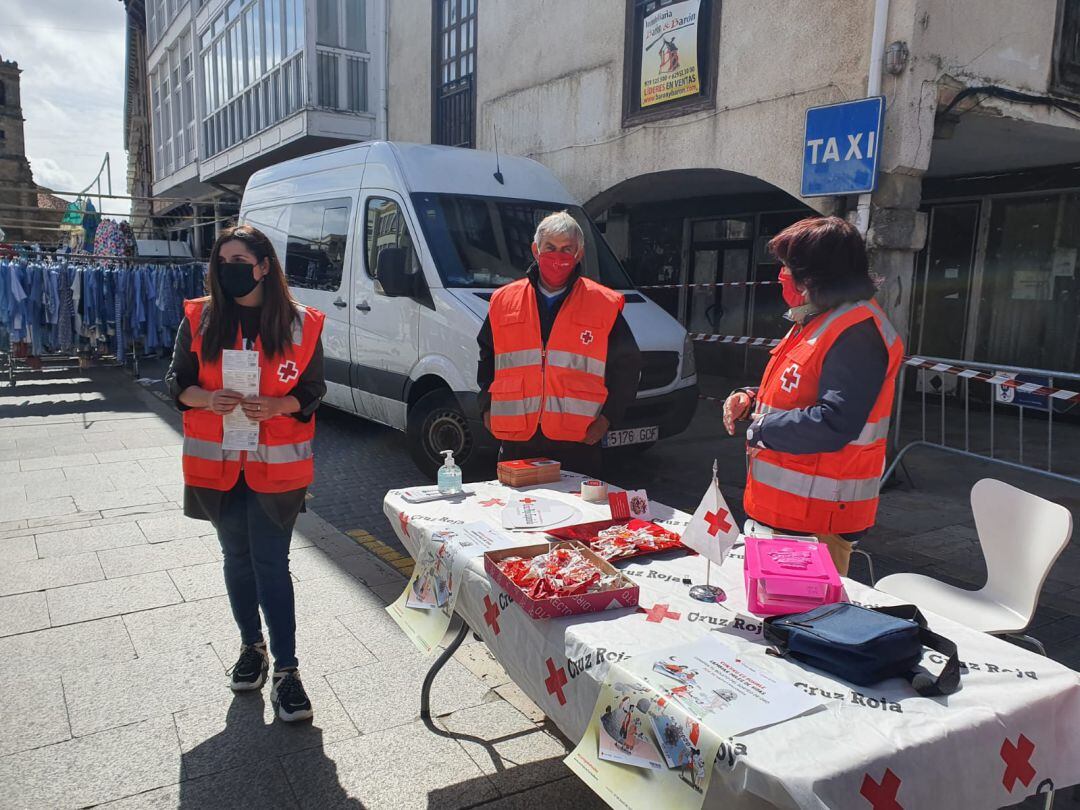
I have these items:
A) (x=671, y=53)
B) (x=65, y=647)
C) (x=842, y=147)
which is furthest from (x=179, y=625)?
(x=671, y=53)

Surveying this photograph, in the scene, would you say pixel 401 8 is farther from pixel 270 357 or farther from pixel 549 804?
pixel 549 804

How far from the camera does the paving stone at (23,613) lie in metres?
3.83

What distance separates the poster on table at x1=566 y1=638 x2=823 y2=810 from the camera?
158 cm

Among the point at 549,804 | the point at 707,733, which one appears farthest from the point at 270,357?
the point at 707,733

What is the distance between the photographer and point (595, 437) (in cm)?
385

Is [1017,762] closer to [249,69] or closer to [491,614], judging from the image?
[491,614]

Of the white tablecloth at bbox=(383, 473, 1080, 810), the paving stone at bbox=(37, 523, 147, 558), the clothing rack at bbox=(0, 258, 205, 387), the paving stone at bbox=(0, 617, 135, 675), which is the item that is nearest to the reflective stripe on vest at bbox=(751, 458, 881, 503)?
the white tablecloth at bbox=(383, 473, 1080, 810)

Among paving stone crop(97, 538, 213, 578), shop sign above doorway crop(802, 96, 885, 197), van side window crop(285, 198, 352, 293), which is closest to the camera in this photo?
paving stone crop(97, 538, 213, 578)

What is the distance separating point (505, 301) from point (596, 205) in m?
6.86

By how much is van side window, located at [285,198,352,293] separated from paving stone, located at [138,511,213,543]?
2.74 metres

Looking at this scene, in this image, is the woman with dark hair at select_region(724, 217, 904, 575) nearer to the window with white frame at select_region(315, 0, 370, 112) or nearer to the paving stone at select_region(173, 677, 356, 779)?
the paving stone at select_region(173, 677, 356, 779)

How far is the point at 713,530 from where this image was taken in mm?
2287

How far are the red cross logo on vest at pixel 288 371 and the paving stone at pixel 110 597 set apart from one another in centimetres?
188

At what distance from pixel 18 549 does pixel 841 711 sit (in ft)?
16.7
